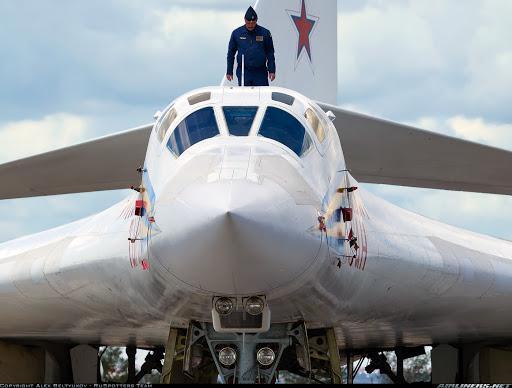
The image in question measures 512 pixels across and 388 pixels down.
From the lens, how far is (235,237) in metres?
7.81

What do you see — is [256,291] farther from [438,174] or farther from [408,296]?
[438,174]

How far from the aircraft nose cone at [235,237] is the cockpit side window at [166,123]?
143 centimetres

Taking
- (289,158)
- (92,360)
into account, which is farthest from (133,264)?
(92,360)

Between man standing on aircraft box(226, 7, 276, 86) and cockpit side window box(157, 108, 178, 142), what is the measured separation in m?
2.42

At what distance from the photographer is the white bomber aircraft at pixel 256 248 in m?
8.25

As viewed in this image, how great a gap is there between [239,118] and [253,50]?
A: 118 inches

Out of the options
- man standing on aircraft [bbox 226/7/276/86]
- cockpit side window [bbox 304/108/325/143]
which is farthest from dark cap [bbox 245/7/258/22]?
cockpit side window [bbox 304/108/325/143]

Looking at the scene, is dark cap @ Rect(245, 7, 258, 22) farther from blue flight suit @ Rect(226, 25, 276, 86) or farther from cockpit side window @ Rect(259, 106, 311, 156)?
cockpit side window @ Rect(259, 106, 311, 156)

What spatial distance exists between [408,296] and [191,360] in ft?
8.02

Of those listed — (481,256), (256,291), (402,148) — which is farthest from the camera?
(402,148)

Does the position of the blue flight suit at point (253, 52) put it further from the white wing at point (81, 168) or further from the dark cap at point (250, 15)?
the white wing at point (81, 168)

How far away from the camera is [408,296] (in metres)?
11.2

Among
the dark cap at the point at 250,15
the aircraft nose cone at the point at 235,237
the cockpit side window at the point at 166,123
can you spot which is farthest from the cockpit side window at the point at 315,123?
the dark cap at the point at 250,15

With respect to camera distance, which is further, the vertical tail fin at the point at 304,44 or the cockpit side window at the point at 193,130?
the vertical tail fin at the point at 304,44
